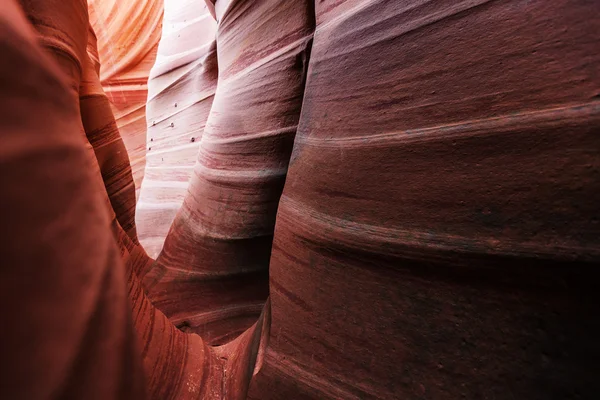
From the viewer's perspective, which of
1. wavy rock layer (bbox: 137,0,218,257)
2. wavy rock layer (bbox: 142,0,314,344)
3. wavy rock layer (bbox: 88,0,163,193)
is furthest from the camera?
wavy rock layer (bbox: 88,0,163,193)

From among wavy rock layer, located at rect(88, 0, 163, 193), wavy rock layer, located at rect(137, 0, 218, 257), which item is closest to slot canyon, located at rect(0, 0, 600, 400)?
wavy rock layer, located at rect(137, 0, 218, 257)

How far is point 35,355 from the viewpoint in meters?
0.40

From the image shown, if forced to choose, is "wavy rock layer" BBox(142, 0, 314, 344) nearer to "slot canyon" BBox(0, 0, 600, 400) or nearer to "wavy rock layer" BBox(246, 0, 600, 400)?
"slot canyon" BBox(0, 0, 600, 400)

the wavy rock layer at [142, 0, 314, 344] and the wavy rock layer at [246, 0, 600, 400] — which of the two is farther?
the wavy rock layer at [142, 0, 314, 344]

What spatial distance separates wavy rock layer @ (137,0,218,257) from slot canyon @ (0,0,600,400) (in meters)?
1.48

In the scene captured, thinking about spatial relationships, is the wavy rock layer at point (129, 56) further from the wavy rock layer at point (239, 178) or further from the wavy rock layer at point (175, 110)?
the wavy rock layer at point (239, 178)

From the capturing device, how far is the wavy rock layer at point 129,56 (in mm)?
3658

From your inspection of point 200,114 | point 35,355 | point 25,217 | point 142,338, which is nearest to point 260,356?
point 142,338

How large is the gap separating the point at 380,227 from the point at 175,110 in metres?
2.60

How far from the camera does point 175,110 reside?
2609 mm

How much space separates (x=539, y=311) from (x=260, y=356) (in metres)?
0.62

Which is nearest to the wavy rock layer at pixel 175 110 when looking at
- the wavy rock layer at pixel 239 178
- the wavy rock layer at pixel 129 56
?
the wavy rock layer at pixel 239 178

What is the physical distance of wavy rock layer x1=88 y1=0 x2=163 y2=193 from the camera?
3.66m

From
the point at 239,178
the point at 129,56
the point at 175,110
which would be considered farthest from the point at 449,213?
the point at 129,56
